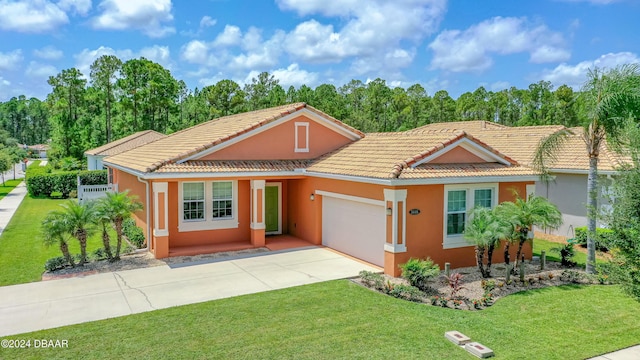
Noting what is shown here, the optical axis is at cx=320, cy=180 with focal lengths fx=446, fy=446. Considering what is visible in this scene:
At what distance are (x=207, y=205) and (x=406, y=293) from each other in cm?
873

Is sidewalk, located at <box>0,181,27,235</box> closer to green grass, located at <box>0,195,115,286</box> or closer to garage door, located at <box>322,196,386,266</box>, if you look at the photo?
green grass, located at <box>0,195,115,286</box>

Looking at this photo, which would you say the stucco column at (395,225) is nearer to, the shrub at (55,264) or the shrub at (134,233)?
the shrub at (134,233)

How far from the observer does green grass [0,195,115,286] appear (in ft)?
43.4

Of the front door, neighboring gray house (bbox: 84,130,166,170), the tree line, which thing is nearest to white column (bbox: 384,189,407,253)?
the front door

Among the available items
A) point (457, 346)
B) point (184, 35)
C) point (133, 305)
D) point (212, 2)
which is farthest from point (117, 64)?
point (457, 346)

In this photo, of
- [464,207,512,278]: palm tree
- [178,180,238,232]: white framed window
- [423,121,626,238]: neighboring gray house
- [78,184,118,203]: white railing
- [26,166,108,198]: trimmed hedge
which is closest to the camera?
[464,207,512,278]: palm tree

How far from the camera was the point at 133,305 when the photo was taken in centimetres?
1053

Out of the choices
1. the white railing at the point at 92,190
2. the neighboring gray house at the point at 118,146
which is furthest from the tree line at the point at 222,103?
the white railing at the point at 92,190

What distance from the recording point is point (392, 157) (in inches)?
581

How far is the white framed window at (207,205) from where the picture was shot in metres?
16.4

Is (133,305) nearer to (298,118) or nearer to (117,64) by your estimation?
(298,118)

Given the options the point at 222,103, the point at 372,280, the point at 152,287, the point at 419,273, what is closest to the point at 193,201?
the point at 152,287

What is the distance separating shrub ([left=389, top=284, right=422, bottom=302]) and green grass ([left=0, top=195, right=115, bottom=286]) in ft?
33.2

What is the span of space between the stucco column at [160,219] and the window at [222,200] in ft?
7.02
